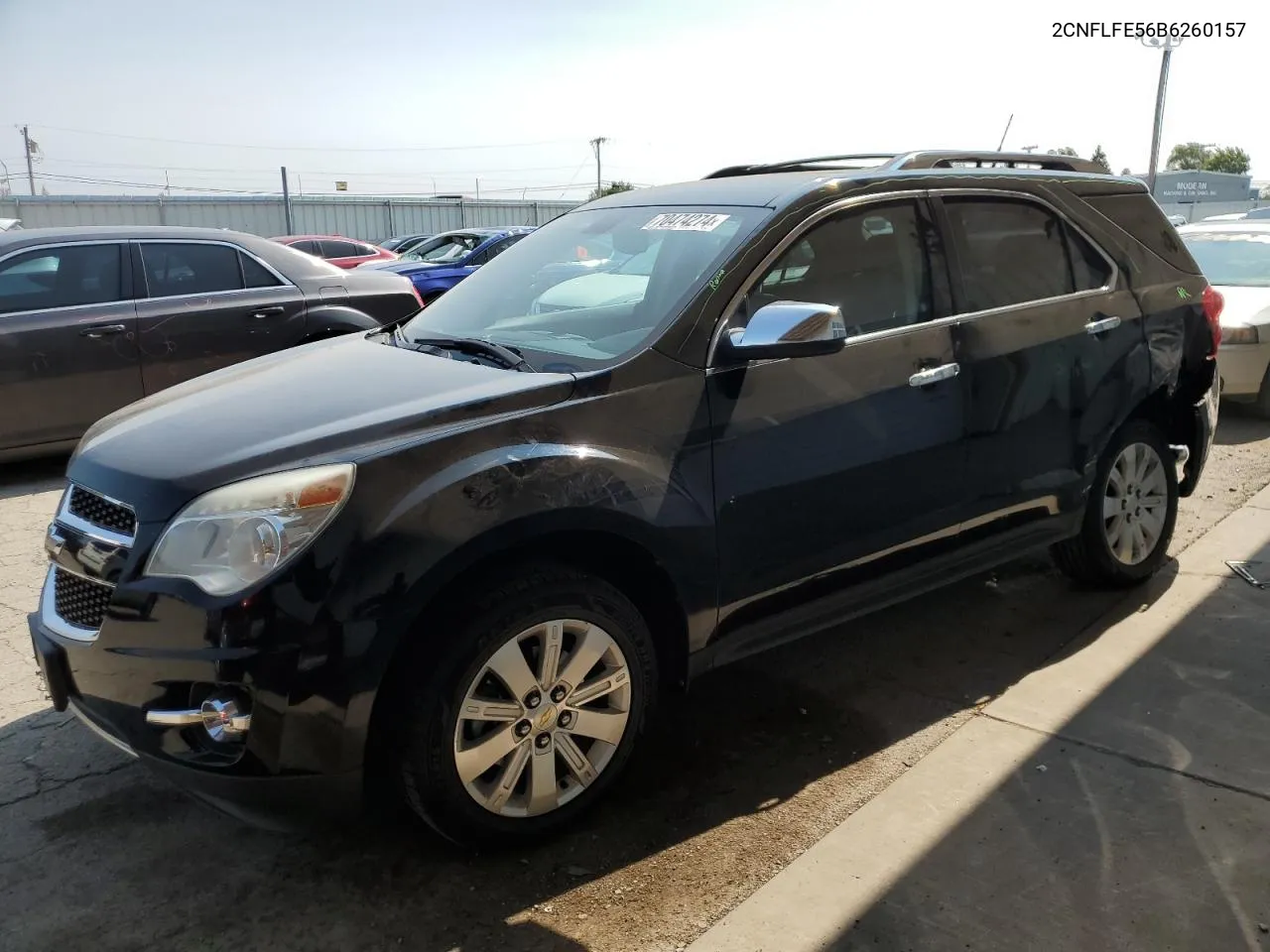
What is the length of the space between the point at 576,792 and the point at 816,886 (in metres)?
0.68

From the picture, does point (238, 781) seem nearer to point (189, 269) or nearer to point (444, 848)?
point (444, 848)

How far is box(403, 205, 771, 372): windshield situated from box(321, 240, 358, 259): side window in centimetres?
1751

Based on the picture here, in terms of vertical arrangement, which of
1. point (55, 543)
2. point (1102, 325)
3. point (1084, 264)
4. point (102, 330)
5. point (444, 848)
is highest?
point (1084, 264)

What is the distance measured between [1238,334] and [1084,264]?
489cm

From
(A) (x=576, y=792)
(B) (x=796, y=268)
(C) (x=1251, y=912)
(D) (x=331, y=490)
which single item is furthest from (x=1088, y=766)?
(D) (x=331, y=490)

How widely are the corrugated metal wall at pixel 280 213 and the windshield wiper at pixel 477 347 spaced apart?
94.3 ft

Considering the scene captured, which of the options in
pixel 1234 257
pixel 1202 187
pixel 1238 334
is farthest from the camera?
pixel 1202 187

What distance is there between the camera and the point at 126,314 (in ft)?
21.9

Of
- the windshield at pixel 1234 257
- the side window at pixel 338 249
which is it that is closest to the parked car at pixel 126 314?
the windshield at pixel 1234 257

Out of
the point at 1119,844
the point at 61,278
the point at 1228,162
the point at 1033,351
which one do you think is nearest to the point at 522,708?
the point at 1119,844

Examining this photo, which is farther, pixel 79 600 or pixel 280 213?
pixel 280 213

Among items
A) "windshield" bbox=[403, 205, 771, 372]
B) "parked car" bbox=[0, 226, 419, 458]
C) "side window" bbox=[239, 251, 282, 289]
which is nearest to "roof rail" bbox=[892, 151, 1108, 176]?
"windshield" bbox=[403, 205, 771, 372]

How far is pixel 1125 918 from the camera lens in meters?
2.47

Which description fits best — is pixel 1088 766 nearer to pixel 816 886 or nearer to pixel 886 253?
pixel 816 886
